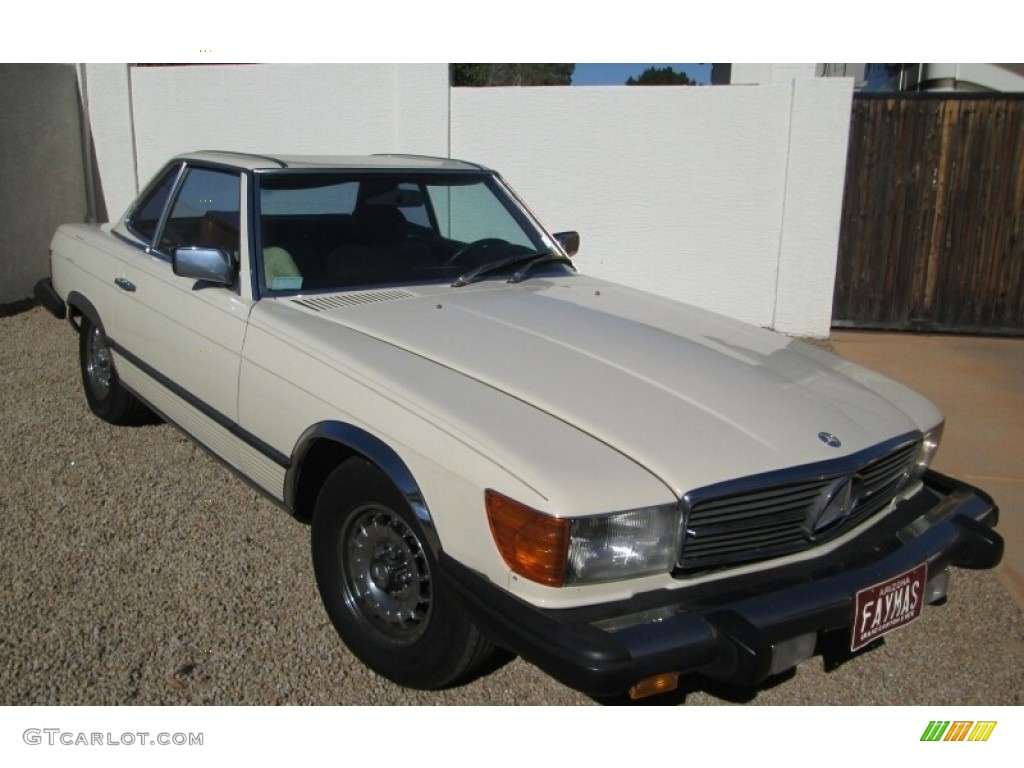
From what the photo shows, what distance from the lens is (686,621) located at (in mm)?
2404

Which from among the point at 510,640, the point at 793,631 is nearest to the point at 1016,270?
the point at 793,631

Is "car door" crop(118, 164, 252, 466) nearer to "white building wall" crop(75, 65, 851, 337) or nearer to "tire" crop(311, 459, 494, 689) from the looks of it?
"tire" crop(311, 459, 494, 689)

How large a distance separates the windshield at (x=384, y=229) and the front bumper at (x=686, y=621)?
171 cm

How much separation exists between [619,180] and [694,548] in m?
6.14

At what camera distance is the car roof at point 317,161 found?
4094 mm

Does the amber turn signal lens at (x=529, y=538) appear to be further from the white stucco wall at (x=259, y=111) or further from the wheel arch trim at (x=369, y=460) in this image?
the white stucco wall at (x=259, y=111)

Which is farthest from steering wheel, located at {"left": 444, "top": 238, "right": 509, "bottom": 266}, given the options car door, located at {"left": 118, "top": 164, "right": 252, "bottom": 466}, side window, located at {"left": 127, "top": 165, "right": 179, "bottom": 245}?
side window, located at {"left": 127, "top": 165, "right": 179, "bottom": 245}

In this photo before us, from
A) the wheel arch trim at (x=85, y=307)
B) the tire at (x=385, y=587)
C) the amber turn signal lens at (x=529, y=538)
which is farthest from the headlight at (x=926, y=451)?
the wheel arch trim at (x=85, y=307)

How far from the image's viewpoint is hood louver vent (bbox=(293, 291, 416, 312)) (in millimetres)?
3607

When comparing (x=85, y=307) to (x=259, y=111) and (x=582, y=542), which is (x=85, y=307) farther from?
(x=259, y=111)

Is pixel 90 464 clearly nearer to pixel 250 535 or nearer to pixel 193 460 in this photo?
pixel 193 460

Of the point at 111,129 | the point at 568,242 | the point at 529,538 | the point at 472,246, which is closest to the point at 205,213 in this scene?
the point at 472,246
